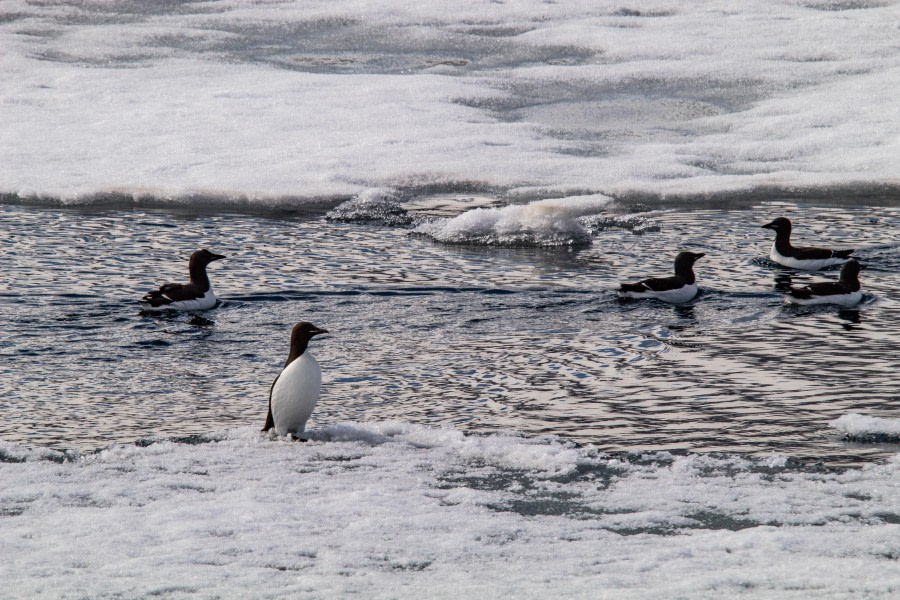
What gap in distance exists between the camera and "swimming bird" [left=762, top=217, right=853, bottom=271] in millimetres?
A: 10281

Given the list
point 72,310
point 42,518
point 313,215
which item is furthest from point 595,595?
point 313,215

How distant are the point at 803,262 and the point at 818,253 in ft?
0.80

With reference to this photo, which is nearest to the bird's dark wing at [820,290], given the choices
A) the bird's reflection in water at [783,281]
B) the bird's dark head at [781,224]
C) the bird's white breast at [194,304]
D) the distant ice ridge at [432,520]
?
the bird's reflection in water at [783,281]

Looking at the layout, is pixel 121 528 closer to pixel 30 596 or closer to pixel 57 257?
pixel 30 596

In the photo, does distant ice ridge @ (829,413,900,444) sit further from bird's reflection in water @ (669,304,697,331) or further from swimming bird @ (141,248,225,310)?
swimming bird @ (141,248,225,310)

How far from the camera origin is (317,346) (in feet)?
27.8

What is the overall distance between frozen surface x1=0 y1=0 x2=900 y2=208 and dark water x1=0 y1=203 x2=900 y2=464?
1.50m

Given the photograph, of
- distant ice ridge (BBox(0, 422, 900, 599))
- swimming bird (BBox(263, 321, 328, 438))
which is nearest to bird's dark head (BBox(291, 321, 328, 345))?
swimming bird (BBox(263, 321, 328, 438))

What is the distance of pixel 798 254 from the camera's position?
10.4 metres

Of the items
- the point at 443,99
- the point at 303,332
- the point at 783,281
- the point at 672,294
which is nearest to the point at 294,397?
the point at 303,332

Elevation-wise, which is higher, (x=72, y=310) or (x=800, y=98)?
(x=800, y=98)

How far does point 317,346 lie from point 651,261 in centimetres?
349

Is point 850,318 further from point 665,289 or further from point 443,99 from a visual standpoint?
point 443,99

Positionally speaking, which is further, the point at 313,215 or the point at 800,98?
the point at 800,98
